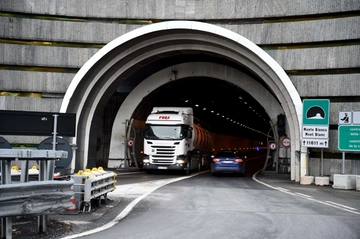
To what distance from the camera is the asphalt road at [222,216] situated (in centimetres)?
947

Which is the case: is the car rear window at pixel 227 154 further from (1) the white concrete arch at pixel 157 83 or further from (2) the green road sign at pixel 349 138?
(2) the green road sign at pixel 349 138

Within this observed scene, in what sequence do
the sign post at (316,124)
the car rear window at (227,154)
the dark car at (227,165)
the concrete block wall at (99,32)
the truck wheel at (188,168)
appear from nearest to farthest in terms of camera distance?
the sign post at (316,124), the concrete block wall at (99,32), the dark car at (227,165), the car rear window at (227,154), the truck wheel at (188,168)

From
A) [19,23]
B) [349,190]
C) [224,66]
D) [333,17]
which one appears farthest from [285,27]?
[19,23]

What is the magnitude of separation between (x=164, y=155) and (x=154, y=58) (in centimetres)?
583

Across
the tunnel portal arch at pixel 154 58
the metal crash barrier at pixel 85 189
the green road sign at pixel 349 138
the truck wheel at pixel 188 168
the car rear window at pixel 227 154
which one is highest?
the tunnel portal arch at pixel 154 58

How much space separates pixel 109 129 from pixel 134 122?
73.4 inches

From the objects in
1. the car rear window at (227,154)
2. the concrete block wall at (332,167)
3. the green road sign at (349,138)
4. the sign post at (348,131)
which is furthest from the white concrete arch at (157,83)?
the green road sign at (349,138)

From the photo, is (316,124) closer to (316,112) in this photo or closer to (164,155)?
(316,112)

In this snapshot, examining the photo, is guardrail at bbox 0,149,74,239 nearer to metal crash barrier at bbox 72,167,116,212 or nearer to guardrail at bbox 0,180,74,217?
guardrail at bbox 0,180,74,217

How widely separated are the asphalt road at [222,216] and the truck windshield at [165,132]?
1249 centimetres

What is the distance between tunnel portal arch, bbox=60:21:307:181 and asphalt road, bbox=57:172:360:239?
30.6ft

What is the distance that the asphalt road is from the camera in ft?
31.1

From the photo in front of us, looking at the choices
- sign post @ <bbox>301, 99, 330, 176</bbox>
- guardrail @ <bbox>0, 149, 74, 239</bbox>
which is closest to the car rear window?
sign post @ <bbox>301, 99, 330, 176</bbox>

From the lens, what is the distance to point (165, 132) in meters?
29.9
